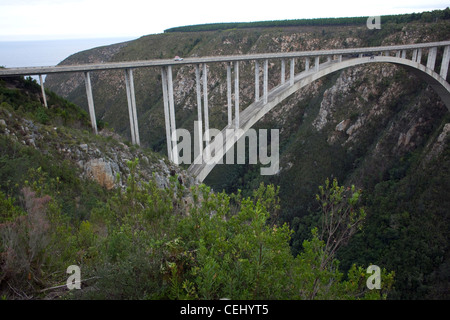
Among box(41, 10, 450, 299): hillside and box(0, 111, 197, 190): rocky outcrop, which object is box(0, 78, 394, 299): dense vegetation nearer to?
→ box(0, 111, 197, 190): rocky outcrop

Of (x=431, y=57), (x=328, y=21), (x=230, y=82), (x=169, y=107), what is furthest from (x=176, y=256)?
(x=328, y=21)

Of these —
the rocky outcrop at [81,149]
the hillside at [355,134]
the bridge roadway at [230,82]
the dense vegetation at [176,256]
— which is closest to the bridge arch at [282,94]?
the bridge roadway at [230,82]

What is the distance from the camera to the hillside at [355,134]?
19625 millimetres

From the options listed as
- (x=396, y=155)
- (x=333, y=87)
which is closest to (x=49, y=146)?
(x=396, y=155)

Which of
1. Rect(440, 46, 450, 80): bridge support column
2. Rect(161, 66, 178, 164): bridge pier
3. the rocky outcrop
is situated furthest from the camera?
Rect(440, 46, 450, 80): bridge support column

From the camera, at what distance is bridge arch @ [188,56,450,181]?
17.8 meters

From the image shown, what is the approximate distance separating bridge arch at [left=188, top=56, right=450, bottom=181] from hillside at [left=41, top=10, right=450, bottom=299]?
1547 mm

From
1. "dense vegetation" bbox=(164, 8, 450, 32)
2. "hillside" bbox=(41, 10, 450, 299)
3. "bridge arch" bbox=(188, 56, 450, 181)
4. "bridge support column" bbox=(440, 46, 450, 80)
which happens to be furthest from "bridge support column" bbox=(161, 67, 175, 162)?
"dense vegetation" bbox=(164, 8, 450, 32)

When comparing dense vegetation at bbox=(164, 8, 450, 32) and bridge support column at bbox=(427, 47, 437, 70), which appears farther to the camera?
dense vegetation at bbox=(164, 8, 450, 32)

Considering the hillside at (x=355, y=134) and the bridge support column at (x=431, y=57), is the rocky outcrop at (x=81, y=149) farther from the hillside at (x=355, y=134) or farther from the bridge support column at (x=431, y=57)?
the bridge support column at (x=431, y=57)

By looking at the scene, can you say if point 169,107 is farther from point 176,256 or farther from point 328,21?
point 328,21

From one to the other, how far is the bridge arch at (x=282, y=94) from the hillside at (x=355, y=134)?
1.55 meters

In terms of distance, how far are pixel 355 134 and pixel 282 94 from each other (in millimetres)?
15541
